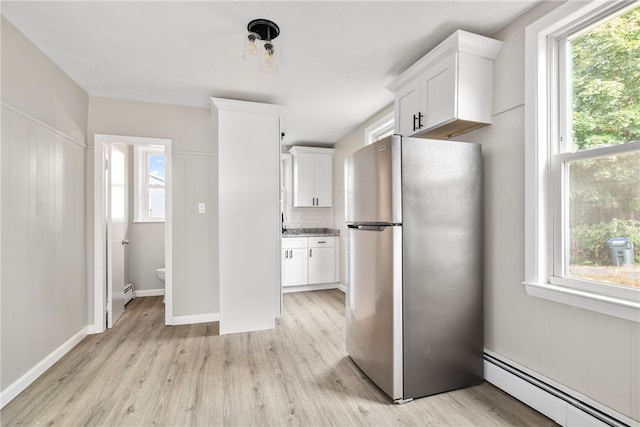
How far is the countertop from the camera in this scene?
15.7ft

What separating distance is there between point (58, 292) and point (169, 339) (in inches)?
39.4

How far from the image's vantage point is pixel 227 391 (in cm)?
206

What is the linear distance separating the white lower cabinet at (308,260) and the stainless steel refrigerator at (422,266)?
262cm

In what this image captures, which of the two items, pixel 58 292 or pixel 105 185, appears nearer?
pixel 58 292

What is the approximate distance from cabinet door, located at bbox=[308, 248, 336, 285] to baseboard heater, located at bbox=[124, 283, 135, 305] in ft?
8.43

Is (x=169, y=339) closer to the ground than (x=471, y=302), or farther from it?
closer to the ground

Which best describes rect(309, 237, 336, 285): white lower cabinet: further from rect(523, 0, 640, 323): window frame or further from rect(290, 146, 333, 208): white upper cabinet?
rect(523, 0, 640, 323): window frame

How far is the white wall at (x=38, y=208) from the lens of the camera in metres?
1.95

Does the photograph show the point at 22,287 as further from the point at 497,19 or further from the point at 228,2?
the point at 497,19

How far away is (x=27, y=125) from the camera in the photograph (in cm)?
215

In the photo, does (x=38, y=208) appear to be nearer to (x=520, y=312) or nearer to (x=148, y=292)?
(x=148, y=292)

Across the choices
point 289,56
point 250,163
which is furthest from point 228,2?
point 250,163

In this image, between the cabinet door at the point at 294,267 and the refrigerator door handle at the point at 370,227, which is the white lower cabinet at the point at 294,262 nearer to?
the cabinet door at the point at 294,267

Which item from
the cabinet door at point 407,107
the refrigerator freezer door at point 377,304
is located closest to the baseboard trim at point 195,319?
the refrigerator freezer door at point 377,304
